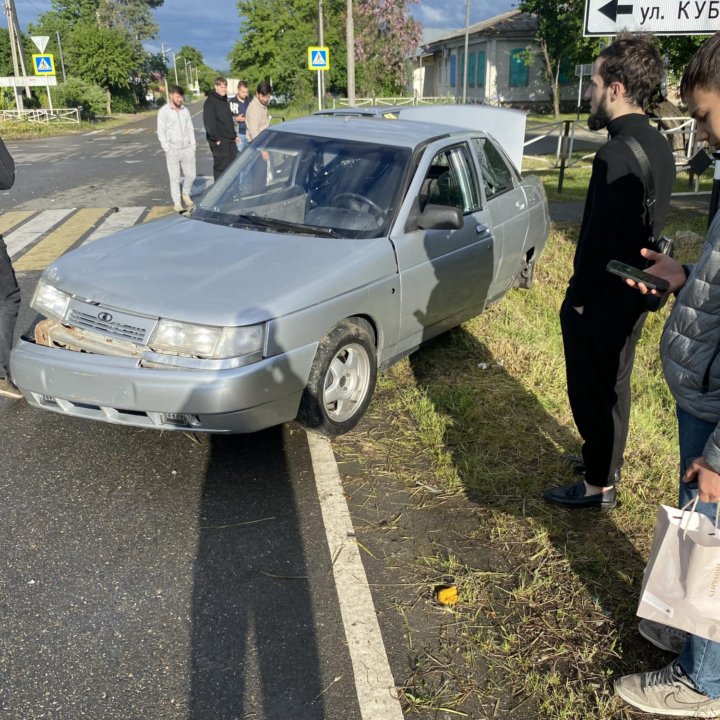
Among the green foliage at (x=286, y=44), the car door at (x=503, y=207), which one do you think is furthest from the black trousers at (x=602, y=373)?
the green foliage at (x=286, y=44)

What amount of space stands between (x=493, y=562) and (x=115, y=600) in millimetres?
1633

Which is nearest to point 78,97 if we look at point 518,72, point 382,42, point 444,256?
point 382,42

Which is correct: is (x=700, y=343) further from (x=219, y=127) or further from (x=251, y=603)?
(x=219, y=127)

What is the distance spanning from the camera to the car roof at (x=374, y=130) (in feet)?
16.7

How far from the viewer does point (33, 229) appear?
410 inches

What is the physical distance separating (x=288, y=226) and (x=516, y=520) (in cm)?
231

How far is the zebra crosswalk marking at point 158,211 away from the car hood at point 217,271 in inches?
272

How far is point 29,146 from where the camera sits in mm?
25516

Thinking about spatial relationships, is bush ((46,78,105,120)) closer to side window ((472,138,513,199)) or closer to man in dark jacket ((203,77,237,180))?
man in dark jacket ((203,77,237,180))

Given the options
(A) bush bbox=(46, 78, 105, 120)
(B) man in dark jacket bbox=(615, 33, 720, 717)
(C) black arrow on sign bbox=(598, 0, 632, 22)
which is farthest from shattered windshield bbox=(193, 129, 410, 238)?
(A) bush bbox=(46, 78, 105, 120)

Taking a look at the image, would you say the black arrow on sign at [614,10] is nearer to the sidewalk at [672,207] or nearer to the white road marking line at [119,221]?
the sidewalk at [672,207]

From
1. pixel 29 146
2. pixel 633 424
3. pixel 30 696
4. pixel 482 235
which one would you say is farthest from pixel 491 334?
pixel 29 146

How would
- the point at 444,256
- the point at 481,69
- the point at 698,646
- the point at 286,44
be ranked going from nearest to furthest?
the point at 698,646 < the point at 444,256 < the point at 481,69 < the point at 286,44

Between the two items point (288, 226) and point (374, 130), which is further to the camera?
point (374, 130)
